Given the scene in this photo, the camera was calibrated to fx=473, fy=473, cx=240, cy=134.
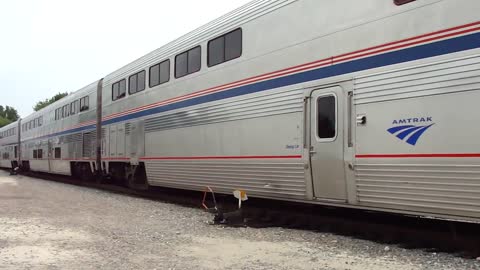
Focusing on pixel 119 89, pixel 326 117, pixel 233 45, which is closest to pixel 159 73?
pixel 119 89

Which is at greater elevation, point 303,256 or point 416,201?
point 416,201

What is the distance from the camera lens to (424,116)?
5.47m

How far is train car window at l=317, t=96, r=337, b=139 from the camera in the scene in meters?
6.65

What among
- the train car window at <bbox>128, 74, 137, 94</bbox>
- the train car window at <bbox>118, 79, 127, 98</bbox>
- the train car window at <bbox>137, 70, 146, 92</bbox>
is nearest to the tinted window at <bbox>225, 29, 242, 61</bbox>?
the train car window at <bbox>137, 70, 146, 92</bbox>

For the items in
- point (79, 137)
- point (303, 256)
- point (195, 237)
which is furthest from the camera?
point (79, 137)

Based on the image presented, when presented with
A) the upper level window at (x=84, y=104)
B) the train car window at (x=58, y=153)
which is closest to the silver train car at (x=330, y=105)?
the upper level window at (x=84, y=104)

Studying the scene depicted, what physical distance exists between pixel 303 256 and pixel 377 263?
886mm

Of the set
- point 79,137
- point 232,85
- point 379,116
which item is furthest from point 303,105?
point 79,137

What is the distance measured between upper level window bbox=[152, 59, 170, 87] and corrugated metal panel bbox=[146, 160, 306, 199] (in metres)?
2.04

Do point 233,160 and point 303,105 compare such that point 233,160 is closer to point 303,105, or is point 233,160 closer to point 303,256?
point 303,105

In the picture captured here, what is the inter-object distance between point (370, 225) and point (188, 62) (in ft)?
18.6

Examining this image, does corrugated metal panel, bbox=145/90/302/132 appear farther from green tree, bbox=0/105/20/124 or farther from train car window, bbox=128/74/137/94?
green tree, bbox=0/105/20/124

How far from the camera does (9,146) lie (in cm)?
3894

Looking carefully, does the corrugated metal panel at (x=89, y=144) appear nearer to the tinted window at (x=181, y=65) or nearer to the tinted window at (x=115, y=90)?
the tinted window at (x=115, y=90)
